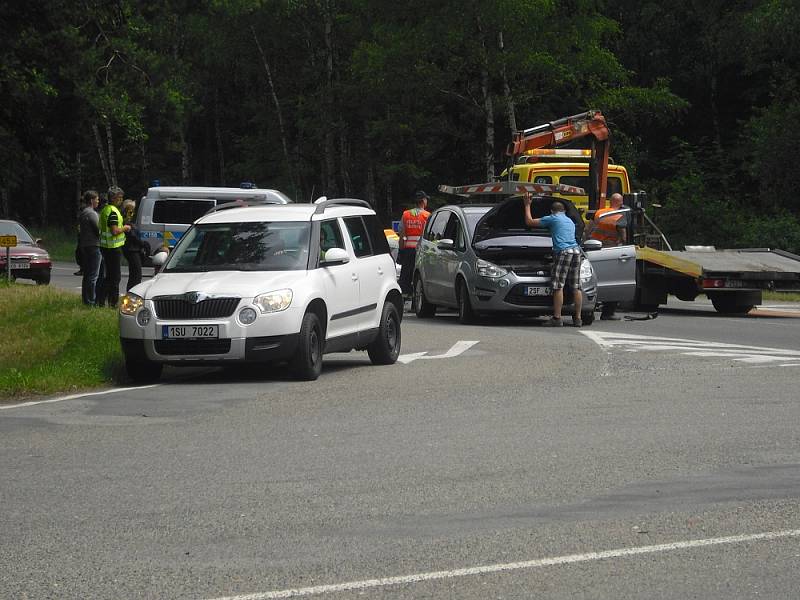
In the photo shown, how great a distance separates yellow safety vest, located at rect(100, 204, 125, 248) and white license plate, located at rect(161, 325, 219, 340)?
25.3 ft

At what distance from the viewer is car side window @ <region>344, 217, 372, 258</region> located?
50.5ft

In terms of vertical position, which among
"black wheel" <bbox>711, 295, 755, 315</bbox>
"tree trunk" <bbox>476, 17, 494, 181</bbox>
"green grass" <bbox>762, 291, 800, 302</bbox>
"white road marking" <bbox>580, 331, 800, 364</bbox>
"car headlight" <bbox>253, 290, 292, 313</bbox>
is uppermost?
"tree trunk" <bbox>476, 17, 494, 181</bbox>

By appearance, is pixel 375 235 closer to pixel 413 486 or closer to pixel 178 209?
pixel 413 486

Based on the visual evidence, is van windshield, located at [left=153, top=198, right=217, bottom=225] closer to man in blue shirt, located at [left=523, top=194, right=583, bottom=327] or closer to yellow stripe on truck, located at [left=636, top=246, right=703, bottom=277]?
yellow stripe on truck, located at [left=636, top=246, right=703, bottom=277]

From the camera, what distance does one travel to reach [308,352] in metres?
13.5

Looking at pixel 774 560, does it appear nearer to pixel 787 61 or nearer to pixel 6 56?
pixel 6 56

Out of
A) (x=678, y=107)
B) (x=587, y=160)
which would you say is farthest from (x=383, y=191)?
(x=587, y=160)

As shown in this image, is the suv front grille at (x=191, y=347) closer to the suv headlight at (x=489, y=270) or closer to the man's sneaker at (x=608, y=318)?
the suv headlight at (x=489, y=270)

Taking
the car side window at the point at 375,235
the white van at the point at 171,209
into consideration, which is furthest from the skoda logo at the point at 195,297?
the white van at the point at 171,209

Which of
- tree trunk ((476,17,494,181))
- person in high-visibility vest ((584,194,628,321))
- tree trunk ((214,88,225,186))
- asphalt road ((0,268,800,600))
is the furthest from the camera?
tree trunk ((214,88,225,186))

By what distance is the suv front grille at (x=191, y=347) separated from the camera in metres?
13.2

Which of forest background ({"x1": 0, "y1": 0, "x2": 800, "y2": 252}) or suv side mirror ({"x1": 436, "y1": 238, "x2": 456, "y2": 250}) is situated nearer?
suv side mirror ({"x1": 436, "y1": 238, "x2": 456, "y2": 250})

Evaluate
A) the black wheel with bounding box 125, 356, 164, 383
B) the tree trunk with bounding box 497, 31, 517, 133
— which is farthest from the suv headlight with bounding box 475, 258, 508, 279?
the tree trunk with bounding box 497, 31, 517, 133

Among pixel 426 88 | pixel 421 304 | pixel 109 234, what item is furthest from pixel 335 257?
pixel 426 88
